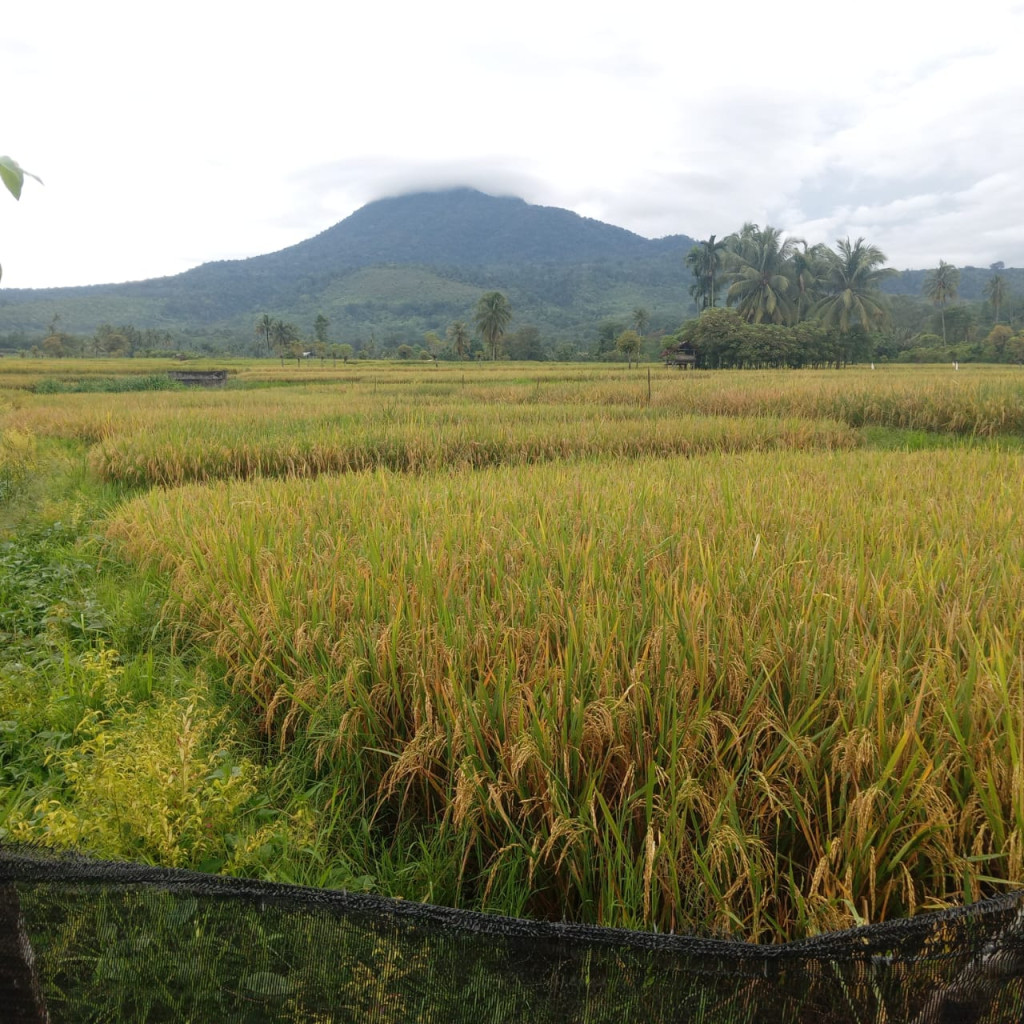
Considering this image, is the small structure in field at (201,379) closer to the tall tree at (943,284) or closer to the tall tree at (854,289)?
the tall tree at (854,289)

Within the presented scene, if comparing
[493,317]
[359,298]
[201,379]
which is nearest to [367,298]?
[359,298]

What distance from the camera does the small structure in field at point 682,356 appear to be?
142ft

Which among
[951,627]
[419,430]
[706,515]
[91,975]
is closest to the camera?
[91,975]

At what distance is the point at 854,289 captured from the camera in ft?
167

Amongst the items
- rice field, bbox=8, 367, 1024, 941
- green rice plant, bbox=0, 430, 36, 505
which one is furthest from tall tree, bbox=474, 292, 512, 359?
rice field, bbox=8, 367, 1024, 941

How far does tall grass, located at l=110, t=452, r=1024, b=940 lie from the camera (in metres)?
1.42

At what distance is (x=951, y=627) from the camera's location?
1933mm

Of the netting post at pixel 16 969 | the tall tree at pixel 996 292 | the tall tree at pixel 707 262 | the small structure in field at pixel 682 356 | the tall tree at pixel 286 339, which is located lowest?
the netting post at pixel 16 969

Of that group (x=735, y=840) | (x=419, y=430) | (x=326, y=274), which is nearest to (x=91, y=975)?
(x=735, y=840)

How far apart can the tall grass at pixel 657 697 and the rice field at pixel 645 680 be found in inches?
0.5

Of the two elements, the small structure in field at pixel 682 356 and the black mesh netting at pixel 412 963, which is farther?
the small structure in field at pixel 682 356

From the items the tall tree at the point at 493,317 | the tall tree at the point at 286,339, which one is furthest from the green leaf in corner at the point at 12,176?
the tall tree at the point at 286,339

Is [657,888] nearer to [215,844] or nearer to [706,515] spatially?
[215,844]

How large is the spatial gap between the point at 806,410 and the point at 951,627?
1122 cm
